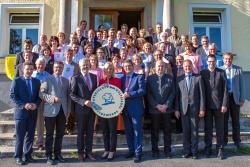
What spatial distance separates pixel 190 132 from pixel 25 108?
320 centimetres

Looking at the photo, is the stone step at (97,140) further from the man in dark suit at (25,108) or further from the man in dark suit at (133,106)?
the man in dark suit at (25,108)

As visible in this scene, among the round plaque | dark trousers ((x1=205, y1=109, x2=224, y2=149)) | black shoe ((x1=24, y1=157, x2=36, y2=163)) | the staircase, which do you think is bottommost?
black shoe ((x1=24, y1=157, x2=36, y2=163))

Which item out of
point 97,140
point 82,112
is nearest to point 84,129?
point 82,112

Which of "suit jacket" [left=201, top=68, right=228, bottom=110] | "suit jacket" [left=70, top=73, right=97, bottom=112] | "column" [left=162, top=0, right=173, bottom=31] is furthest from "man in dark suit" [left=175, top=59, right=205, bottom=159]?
"column" [left=162, top=0, right=173, bottom=31]

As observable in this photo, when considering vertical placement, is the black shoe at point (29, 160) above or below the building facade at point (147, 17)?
below

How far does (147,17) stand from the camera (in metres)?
12.9

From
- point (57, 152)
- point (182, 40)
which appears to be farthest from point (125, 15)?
point (57, 152)

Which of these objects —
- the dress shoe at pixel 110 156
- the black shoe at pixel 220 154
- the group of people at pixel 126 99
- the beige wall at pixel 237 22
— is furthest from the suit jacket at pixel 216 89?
the beige wall at pixel 237 22

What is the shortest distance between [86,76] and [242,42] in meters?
7.09

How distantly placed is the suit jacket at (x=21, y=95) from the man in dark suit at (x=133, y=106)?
1.70 m

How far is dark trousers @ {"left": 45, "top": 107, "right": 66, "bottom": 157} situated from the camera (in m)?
7.24

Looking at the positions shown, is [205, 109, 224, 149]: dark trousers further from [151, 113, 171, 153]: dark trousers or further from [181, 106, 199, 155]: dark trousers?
[151, 113, 171, 153]: dark trousers

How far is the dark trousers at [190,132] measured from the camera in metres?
7.52

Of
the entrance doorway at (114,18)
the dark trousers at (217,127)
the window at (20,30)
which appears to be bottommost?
the dark trousers at (217,127)
